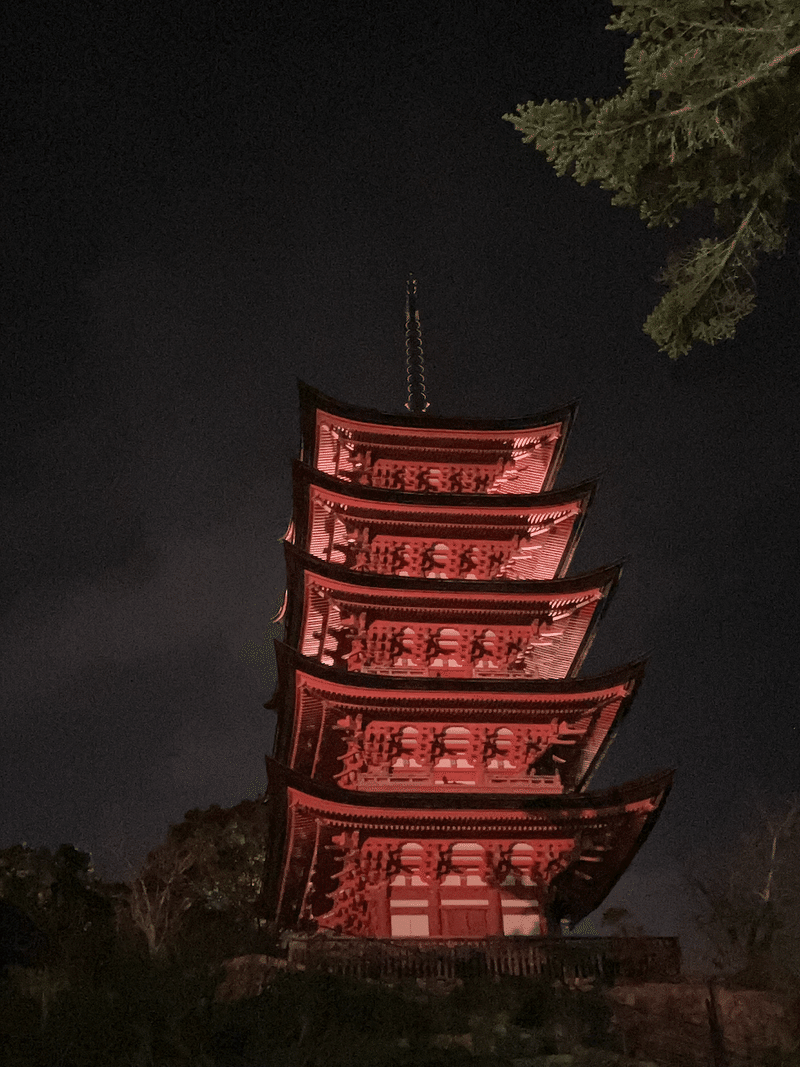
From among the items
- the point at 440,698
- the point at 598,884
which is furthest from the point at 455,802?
the point at 598,884

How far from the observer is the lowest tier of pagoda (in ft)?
68.4

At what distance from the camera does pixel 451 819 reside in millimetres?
20734

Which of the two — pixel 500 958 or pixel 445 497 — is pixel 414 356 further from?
pixel 500 958

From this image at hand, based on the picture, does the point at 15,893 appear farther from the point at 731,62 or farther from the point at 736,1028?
the point at 731,62

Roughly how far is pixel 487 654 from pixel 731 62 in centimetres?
A: 1774

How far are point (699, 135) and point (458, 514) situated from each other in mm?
16932

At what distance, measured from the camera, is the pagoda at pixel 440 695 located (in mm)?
20859

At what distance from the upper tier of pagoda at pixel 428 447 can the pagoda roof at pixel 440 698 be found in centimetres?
658

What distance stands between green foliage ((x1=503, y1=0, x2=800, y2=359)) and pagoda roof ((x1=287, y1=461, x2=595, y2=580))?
15559mm

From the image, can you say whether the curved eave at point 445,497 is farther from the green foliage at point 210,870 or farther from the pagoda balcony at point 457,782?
the green foliage at point 210,870

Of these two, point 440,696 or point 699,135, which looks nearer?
point 699,135

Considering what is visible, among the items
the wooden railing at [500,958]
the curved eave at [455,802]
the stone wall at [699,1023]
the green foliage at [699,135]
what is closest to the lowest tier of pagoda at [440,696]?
the curved eave at [455,802]

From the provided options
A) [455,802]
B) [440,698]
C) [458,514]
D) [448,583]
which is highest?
[458,514]

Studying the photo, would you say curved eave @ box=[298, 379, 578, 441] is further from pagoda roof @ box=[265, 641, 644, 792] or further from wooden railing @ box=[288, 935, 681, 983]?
wooden railing @ box=[288, 935, 681, 983]
